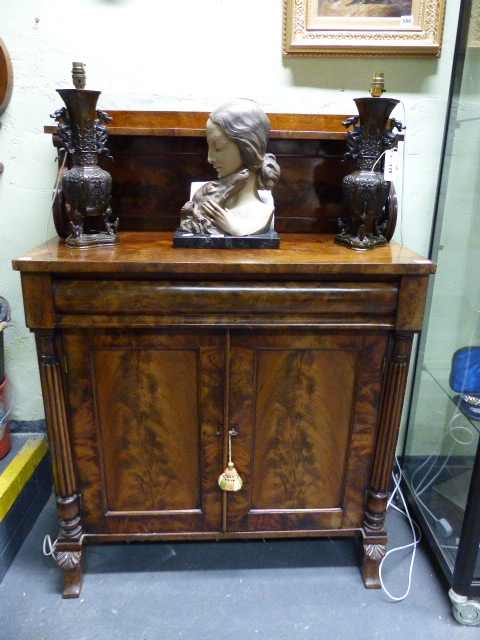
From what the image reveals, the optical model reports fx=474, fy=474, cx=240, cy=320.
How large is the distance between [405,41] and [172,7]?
0.72 meters

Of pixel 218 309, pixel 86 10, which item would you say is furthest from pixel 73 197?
pixel 86 10

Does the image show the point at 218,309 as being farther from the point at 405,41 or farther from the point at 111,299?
the point at 405,41

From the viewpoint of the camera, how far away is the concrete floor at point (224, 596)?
1291 mm

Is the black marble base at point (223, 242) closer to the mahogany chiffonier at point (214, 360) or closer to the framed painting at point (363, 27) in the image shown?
the mahogany chiffonier at point (214, 360)

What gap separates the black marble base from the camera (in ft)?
4.04

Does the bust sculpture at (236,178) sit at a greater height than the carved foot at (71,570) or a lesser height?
greater

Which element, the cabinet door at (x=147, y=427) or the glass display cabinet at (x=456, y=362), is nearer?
the cabinet door at (x=147, y=427)

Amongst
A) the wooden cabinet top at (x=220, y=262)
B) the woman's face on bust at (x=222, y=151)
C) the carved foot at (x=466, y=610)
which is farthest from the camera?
the carved foot at (x=466, y=610)

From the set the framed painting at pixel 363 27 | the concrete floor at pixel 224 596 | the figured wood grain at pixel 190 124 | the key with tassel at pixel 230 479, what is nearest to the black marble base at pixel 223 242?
the figured wood grain at pixel 190 124

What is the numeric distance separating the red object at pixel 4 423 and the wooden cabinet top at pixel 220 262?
677 mm

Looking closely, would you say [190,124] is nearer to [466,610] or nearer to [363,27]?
[363,27]

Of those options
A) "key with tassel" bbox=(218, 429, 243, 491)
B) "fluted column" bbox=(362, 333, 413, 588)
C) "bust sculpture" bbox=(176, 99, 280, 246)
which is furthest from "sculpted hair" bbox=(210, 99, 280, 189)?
"key with tassel" bbox=(218, 429, 243, 491)

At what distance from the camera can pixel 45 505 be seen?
1719mm

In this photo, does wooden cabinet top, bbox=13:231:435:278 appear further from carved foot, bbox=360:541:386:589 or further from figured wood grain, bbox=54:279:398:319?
carved foot, bbox=360:541:386:589
